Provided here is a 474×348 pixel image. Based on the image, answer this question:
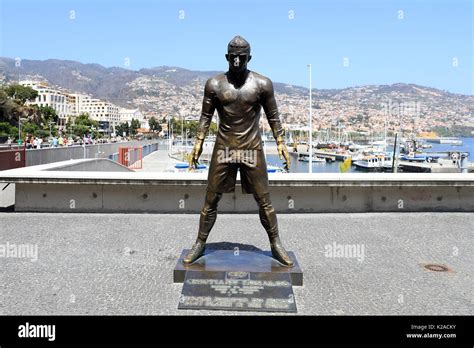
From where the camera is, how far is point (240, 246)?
7.50 meters

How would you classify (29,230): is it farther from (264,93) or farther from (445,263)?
(445,263)

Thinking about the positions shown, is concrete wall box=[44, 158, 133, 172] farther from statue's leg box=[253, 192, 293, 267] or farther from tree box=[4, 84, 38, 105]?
tree box=[4, 84, 38, 105]

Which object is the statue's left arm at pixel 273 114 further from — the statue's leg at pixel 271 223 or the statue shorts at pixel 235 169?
the statue's leg at pixel 271 223

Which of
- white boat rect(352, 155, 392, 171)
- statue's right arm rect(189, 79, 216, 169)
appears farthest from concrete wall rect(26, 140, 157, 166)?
white boat rect(352, 155, 392, 171)

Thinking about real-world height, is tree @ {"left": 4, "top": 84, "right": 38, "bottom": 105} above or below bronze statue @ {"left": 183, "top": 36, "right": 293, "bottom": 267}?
above

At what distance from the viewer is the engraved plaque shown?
16.7 feet

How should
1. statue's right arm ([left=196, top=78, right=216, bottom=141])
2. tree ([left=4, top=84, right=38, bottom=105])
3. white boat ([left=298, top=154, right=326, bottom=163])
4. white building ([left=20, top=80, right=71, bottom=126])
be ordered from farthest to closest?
white building ([left=20, top=80, right=71, bottom=126]) < tree ([left=4, top=84, right=38, bottom=105]) < white boat ([left=298, top=154, right=326, bottom=163]) < statue's right arm ([left=196, top=78, right=216, bottom=141])

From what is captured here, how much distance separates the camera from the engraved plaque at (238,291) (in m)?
5.09

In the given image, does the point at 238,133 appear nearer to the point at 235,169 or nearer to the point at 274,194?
the point at 235,169

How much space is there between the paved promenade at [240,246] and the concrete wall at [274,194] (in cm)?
36

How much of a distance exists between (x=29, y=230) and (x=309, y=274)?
5645mm

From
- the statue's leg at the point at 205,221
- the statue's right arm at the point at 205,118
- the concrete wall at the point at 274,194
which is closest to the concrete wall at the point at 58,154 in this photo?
the concrete wall at the point at 274,194

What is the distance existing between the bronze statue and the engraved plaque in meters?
0.59

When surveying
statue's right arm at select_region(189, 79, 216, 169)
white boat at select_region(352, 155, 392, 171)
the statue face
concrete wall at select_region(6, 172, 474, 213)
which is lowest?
white boat at select_region(352, 155, 392, 171)
